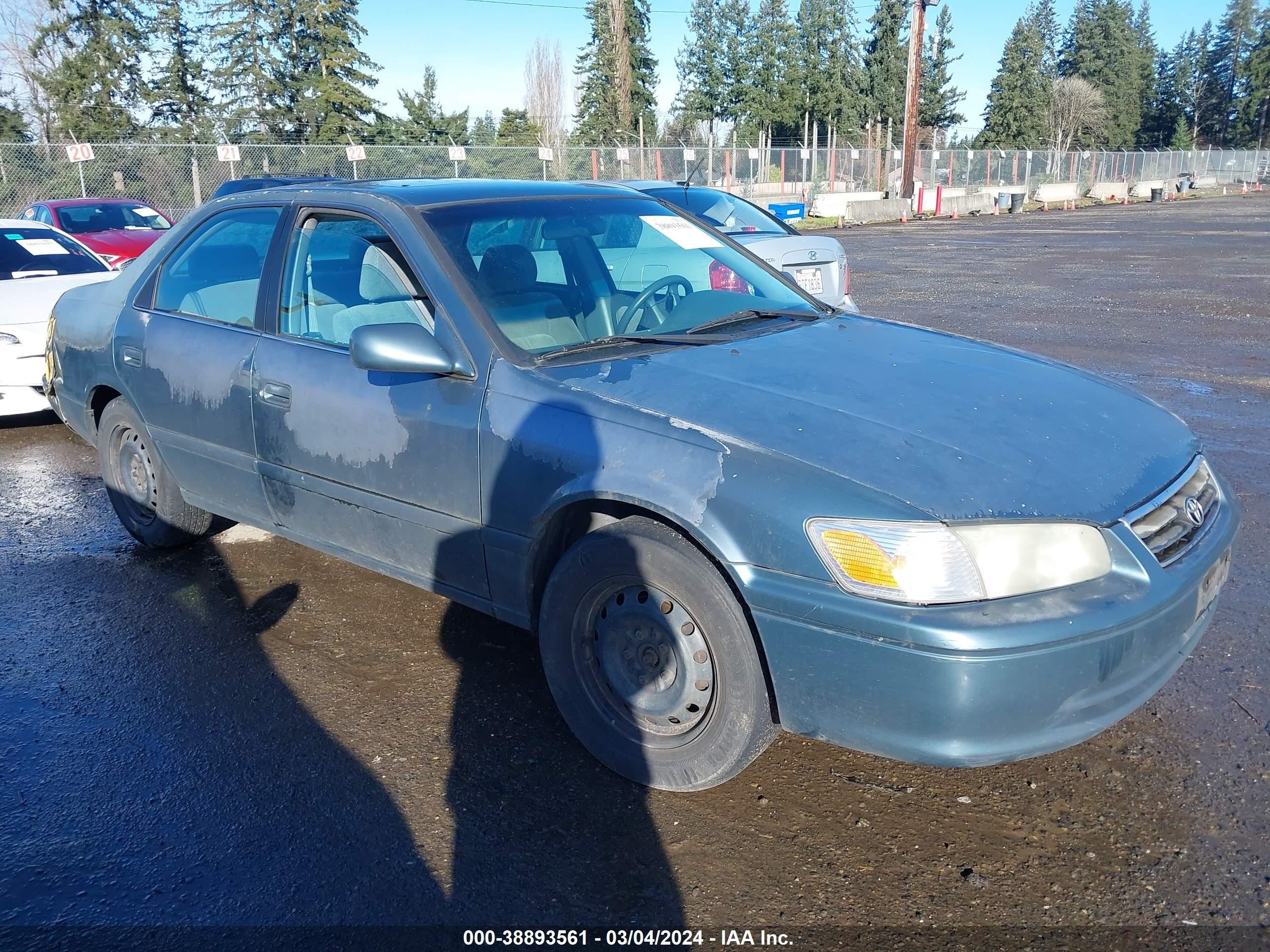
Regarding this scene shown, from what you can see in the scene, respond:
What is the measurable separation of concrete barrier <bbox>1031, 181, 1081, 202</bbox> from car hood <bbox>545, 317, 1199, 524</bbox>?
149ft

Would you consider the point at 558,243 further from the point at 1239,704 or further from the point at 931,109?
the point at 931,109

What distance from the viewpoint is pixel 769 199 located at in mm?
Answer: 35219

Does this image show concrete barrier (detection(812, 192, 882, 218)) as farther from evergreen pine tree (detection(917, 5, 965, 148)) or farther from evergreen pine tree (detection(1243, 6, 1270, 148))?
evergreen pine tree (detection(1243, 6, 1270, 148))

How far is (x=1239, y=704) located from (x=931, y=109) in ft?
275

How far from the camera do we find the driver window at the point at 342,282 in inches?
139

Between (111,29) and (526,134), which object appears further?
(526,134)

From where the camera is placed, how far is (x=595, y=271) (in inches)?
145

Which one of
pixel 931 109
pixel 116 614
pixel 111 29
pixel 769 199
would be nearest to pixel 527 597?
pixel 116 614

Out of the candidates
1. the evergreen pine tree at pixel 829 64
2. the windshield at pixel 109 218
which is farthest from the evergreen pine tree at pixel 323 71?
the evergreen pine tree at pixel 829 64

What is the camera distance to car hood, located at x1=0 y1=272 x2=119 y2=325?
7.11 meters

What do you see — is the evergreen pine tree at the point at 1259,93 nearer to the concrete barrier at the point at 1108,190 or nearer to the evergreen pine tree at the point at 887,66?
the evergreen pine tree at the point at 887,66

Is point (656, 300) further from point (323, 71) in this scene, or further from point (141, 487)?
point (323, 71)

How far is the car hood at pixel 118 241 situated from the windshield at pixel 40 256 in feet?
15.9

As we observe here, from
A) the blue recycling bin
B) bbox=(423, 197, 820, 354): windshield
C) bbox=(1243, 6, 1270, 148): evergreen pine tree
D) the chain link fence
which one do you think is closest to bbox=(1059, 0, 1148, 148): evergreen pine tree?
bbox=(1243, 6, 1270, 148): evergreen pine tree
